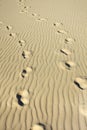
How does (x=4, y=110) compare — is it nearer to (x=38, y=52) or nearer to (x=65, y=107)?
(x=65, y=107)

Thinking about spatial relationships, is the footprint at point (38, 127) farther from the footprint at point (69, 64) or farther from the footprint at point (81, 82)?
the footprint at point (69, 64)

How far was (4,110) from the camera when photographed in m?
4.23

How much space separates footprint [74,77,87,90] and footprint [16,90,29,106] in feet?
4.51

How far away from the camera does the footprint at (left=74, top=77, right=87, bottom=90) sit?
4.97m

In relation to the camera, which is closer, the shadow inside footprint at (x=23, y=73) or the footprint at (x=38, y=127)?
the footprint at (x=38, y=127)

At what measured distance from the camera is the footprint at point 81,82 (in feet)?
16.3

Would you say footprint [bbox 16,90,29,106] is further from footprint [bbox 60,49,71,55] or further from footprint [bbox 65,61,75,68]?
footprint [bbox 60,49,71,55]

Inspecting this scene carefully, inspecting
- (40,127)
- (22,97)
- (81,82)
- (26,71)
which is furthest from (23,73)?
(40,127)

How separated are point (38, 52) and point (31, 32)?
183 cm

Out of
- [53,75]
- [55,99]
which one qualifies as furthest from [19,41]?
[55,99]

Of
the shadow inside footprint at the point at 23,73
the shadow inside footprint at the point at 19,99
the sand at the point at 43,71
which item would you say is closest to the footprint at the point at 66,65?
the sand at the point at 43,71

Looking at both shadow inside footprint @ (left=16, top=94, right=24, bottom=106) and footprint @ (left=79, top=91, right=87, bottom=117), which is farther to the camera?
shadow inside footprint @ (left=16, top=94, right=24, bottom=106)

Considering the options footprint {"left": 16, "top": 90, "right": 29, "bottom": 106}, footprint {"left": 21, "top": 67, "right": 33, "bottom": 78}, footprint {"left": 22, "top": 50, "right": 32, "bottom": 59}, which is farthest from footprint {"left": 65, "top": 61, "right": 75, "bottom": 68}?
footprint {"left": 16, "top": 90, "right": 29, "bottom": 106}

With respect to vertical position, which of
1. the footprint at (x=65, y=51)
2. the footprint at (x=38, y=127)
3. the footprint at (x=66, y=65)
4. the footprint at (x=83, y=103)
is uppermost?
the footprint at (x=65, y=51)
